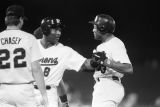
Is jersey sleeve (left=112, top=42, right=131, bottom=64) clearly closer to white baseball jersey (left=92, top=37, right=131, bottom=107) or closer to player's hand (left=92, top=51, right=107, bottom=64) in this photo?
white baseball jersey (left=92, top=37, right=131, bottom=107)

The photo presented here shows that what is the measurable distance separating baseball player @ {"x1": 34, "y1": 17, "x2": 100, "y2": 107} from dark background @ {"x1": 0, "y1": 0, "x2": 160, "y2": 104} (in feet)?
23.1

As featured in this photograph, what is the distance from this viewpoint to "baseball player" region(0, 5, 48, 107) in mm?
5598

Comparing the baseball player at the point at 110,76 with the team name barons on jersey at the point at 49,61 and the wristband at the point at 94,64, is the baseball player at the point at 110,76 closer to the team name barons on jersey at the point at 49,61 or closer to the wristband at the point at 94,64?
the wristband at the point at 94,64

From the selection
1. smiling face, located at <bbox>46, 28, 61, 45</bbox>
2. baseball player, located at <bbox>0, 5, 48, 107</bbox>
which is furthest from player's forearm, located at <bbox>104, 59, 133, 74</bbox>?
baseball player, located at <bbox>0, 5, 48, 107</bbox>

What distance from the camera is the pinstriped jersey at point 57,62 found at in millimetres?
6879

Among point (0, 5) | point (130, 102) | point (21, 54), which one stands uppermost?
point (21, 54)

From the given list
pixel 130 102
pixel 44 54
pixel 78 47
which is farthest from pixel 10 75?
pixel 78 47

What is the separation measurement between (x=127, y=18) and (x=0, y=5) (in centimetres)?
397

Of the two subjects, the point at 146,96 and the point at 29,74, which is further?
the point at 146,96

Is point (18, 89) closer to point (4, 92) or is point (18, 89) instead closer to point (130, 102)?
point (4, 92)

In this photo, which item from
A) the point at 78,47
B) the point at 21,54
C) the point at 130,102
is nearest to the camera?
the point at 21,54

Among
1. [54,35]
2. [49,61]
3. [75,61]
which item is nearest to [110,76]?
[75,61]

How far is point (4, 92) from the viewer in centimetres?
562

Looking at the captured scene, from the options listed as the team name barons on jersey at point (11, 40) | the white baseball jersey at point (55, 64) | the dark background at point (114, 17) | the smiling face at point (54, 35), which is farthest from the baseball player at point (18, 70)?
the dark background at point (114, 17)
